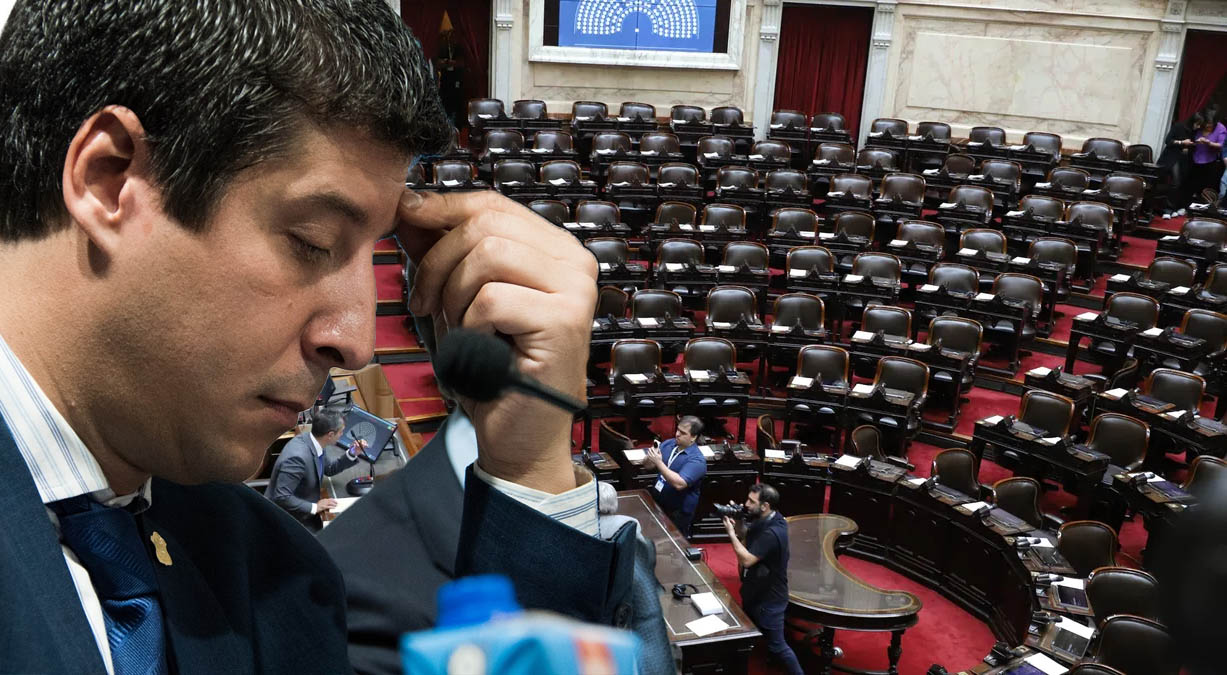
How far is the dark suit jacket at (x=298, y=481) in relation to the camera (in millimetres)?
6816

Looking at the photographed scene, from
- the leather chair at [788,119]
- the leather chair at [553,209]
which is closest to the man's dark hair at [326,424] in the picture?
the leather chair at [553,209]

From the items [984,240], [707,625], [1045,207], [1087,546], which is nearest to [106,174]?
[707,625]

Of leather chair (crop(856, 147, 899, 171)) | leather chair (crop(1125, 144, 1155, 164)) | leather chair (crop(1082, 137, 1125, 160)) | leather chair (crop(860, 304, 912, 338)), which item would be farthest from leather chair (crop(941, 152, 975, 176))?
leather chair (crop(860, 304, 912, 338))

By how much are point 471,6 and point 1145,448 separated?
42.9 ft

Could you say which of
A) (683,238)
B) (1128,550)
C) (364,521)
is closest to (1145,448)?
(1128,550)

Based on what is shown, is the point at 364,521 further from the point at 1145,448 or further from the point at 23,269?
the point at 1145,448

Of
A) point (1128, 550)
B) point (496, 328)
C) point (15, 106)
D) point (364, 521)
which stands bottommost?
point (1128, 550)

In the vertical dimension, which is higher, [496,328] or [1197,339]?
[496,328]

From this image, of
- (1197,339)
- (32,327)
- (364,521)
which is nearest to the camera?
(32,327)

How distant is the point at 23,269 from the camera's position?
76 centimetres

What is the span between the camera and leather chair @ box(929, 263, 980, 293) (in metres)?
11.0

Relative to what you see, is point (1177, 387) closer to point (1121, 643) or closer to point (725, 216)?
point (1121, 643)

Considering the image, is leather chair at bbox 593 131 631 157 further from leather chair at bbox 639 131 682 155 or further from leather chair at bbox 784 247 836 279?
leather chair at bbox 784 247 836 279

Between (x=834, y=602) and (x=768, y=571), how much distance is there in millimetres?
654
